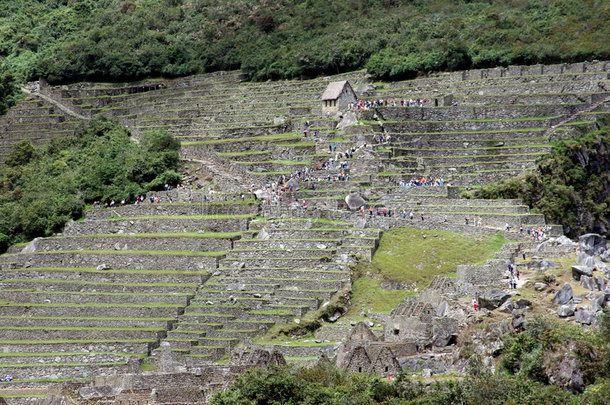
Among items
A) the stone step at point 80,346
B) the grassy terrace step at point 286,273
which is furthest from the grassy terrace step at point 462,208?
the stone step at point 80,346

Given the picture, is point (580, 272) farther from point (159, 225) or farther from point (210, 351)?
point (159, 225)

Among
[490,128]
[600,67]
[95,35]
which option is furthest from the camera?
[95,35]

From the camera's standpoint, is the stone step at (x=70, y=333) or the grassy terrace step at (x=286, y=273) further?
the grassy terrace step at (x=286, y=273)

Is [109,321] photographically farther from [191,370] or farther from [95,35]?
[95,35]

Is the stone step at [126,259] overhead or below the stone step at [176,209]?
below

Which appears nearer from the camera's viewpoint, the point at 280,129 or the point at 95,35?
the point at 280,129

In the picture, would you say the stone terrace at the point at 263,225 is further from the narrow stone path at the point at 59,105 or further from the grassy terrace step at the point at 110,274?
the narrow stone path at the point at 59,105

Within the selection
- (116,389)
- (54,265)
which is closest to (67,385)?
(116,389)
